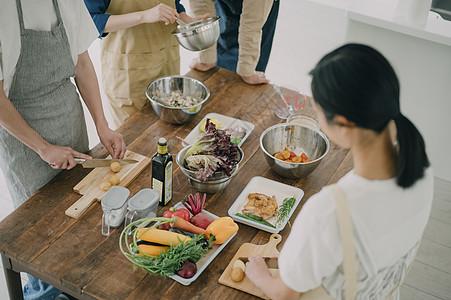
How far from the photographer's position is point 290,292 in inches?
54.6

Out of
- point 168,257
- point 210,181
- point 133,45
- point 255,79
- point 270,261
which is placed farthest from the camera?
point 255,79

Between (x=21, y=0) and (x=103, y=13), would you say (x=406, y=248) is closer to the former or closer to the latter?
(x=21, y=0)

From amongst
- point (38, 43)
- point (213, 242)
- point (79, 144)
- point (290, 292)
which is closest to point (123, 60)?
point (79, 144)

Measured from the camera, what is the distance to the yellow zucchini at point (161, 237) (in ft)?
5.41

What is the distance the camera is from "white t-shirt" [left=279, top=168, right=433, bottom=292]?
1.15 m

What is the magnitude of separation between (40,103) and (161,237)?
82cm

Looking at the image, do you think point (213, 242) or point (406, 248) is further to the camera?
point (213, 242)

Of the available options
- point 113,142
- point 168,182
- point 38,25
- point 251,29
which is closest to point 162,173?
point 168,182

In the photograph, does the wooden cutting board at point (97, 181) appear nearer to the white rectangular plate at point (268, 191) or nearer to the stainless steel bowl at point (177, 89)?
the stainless steel bowl at point (177, 89)

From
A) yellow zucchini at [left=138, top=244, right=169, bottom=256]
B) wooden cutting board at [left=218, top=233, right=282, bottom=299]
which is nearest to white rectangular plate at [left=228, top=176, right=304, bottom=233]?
wooden cutting board at [left=218, top=233, right=282, bottom=299]

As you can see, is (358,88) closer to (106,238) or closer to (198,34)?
(106,238)

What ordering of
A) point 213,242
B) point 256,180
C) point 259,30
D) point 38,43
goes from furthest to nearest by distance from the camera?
1. point 259,30
2. point 256,180
3. point 38,43
4. point 213,242

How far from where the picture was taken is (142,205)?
179 centimetres

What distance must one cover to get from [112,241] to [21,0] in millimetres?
956
